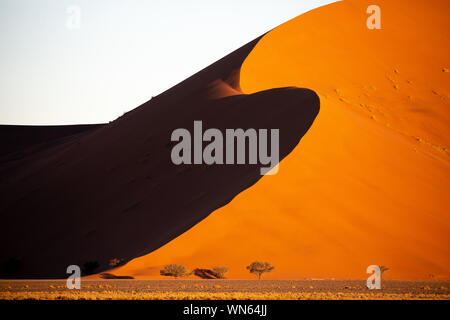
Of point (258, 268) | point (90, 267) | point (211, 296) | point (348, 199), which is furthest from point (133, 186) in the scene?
point (211, 296)

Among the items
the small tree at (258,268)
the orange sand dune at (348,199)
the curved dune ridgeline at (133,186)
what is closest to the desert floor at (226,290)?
the small tree at (258,268)

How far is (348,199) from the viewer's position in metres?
24.3

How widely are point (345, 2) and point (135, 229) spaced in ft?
82.0

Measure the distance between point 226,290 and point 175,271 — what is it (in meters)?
3.87

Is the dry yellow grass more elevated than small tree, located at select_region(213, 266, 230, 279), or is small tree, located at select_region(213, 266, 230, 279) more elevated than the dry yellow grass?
small tree, located at select_region(213, 266, 230, 279)

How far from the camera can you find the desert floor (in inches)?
642

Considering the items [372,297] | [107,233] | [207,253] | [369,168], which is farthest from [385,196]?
[107,233]

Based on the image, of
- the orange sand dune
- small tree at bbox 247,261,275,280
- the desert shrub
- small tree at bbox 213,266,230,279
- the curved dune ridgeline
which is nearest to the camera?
small tree at bbox 213,266,230,279

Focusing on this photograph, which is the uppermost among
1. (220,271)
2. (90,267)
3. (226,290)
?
(90,267)

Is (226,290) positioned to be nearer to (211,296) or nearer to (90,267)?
(211,296)

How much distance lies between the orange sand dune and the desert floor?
1420 millimetres

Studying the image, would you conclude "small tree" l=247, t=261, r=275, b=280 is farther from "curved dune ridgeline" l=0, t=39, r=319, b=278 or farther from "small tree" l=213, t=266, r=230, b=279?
"curved dune ridgeline" l=0, t=39, r=319, b=278

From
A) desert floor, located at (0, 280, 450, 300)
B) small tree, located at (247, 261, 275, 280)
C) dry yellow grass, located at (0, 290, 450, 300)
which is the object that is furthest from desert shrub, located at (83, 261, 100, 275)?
dry yellow grass, located at (0, 290, 450, 300)

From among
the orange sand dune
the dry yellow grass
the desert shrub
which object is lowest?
the dry yellow grass
